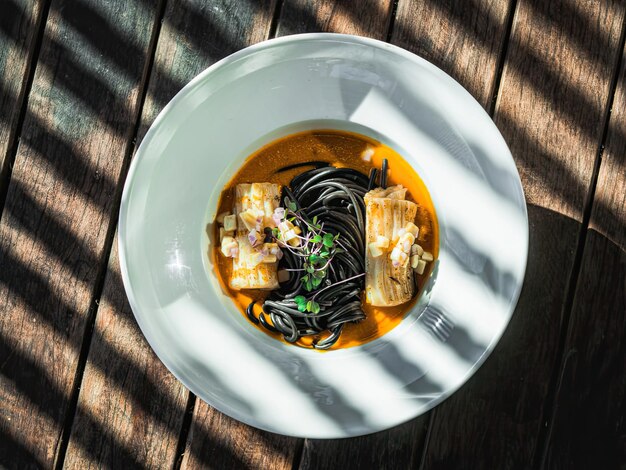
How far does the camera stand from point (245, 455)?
222cm

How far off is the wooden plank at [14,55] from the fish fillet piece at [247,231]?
942 millimetres

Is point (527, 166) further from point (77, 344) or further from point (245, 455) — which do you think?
point (77, 344)

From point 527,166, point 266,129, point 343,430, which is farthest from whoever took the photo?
point 527,166

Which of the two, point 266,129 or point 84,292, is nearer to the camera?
point 266,129

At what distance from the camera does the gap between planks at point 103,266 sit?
225 centimetres

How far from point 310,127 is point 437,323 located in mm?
747

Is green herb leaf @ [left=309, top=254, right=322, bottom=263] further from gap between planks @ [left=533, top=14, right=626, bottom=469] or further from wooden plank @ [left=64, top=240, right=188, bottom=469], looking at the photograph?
gap between planks @ [left=533, top=14, right=626, bottom=469]

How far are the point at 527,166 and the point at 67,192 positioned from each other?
5.37ft

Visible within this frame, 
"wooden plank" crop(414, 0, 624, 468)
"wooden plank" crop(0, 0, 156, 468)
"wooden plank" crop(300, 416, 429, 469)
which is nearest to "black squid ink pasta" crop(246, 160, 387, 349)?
"wooden plank" crop(300, 416, 429, 469)

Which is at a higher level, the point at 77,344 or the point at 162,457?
the point at 77,344

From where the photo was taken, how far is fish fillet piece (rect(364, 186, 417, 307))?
1979 millimetres

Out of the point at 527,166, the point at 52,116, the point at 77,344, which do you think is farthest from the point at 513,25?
the point at 77,344

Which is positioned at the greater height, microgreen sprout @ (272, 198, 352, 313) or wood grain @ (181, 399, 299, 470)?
microgreen sprout @ (272, 198, 352, 313)

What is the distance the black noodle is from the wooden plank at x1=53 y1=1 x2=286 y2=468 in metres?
0.45
